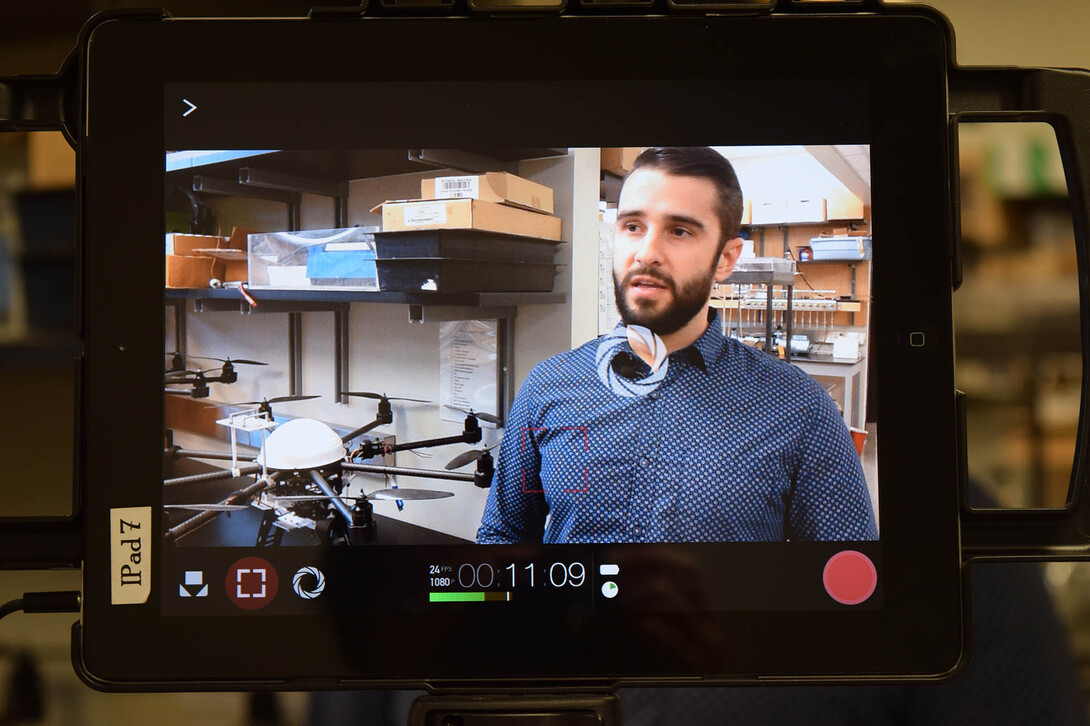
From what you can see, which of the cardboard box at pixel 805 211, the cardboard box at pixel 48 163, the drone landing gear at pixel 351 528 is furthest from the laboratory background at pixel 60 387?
the drone landing gear at pixel 351 528

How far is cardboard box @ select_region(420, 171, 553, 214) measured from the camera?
0.38 m

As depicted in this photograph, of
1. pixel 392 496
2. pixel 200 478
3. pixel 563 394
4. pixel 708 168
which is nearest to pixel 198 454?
pixel 200 478

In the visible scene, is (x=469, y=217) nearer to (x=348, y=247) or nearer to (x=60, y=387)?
(x=348, y=247)

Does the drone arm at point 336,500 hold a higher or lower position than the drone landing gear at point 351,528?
higher

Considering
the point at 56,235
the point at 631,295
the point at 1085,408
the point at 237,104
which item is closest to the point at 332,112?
the point at 237,104

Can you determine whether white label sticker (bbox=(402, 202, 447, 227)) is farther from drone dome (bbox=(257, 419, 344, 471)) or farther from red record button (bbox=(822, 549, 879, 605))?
red record button (bbox=(822, 549, 879, 605))

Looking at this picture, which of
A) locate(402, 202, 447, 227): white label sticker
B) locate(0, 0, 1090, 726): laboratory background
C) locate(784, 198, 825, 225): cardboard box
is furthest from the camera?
locate(0, 0, 1090, 726): laboratory background

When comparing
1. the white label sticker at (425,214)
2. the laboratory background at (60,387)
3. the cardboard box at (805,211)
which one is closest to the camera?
the cardboard box at (805,211)

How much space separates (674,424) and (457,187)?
20 centimetres

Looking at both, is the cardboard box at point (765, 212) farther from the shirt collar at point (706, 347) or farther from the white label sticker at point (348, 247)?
the white label sticker at point (348, 247)

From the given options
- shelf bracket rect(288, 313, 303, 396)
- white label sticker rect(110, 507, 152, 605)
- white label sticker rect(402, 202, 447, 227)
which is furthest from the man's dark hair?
white label sticker rect(110, 507, 152, 605)

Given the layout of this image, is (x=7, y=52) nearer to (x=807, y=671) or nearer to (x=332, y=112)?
(x=332, y=112)

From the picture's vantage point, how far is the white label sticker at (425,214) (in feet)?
1.34

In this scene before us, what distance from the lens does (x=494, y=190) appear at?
371 millimetres
